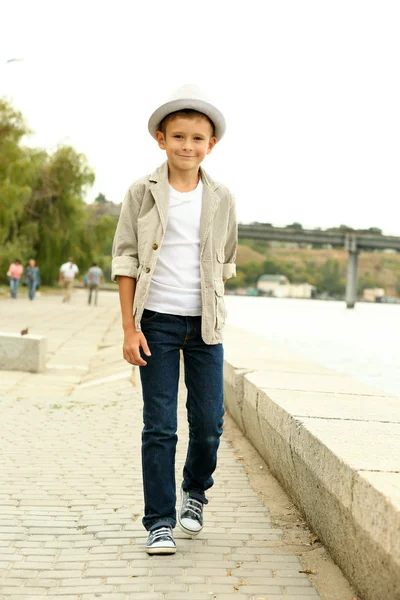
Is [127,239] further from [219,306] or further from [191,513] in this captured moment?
[191,513]

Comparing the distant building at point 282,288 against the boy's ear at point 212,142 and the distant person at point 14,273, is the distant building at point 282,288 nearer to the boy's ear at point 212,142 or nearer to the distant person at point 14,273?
the distant person at point 14,273

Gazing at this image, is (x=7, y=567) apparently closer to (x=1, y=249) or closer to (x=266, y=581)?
(x=266, y=581)

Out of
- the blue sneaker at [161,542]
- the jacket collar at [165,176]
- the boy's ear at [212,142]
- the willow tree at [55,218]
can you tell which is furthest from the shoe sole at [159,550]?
the willow tree at [55,218]

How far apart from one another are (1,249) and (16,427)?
3377 cm

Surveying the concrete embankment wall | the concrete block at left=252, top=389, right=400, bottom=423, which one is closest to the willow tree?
the concrete embankment wall

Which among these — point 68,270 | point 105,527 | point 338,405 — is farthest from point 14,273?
point 105,527

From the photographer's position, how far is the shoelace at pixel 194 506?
3.67 m

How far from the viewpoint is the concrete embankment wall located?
106 inches

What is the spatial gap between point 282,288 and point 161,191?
15493 cm

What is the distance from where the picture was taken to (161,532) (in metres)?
3.41

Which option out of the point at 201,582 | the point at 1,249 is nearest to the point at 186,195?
the point at 201,582

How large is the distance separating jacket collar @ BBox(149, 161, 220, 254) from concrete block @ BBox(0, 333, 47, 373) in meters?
6.59

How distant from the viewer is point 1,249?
38.8m

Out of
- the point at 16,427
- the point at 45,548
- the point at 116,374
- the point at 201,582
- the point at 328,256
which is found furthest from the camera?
the point at 328,256
